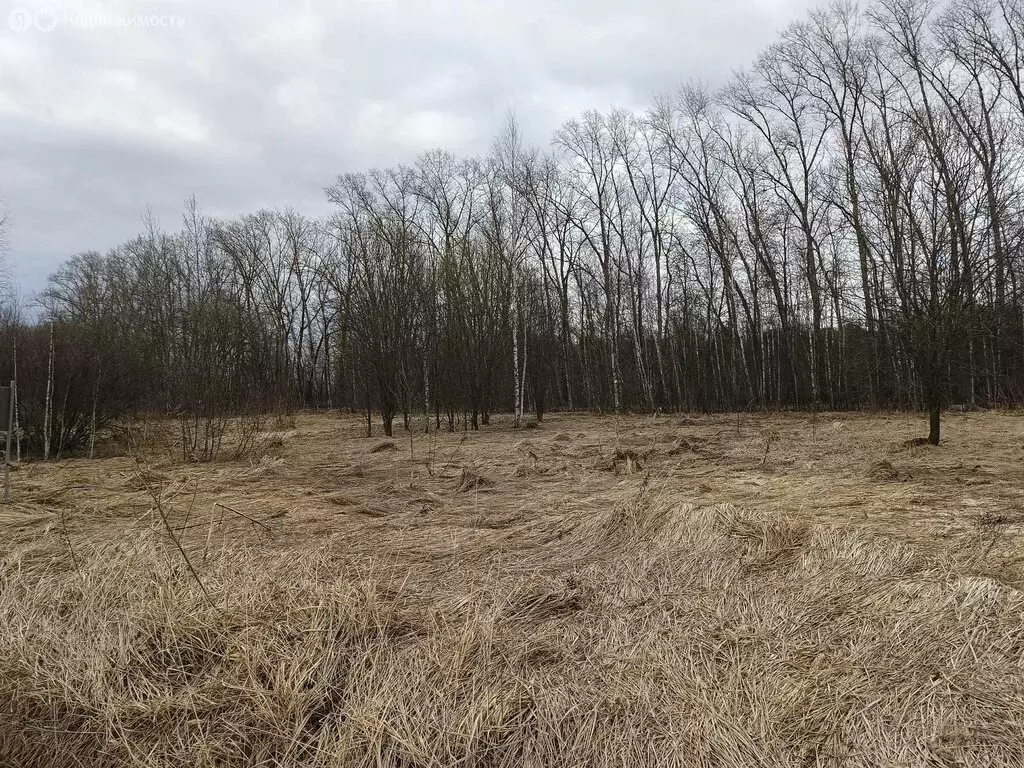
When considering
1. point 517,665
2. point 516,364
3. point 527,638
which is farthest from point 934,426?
point 516,364

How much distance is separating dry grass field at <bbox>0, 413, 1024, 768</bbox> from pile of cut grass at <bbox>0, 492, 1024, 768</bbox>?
11 mm

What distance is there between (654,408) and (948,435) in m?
12.0

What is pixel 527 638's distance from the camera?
289cm

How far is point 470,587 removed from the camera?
3.61m

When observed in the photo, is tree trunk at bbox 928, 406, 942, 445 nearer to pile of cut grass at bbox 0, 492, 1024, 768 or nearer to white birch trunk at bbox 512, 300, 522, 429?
pile of cut grass at bbox 0, 492, 1024, 768

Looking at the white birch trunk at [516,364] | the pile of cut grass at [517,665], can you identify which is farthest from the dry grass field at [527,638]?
→ the white birch trunk at [516,364]

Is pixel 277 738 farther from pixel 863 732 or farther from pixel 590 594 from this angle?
pixel 863 732

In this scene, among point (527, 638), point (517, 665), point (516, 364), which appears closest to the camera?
point (517, 665)

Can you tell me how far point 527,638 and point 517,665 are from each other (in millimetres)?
247

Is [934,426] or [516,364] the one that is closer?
[934,426]

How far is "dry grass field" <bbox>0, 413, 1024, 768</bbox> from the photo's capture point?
2191mm

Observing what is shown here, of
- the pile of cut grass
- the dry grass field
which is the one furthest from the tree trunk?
the pile of cut grass

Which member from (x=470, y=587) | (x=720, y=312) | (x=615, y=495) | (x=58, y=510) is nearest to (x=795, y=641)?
(x=470, y=587)

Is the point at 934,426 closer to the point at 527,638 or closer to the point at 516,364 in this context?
the point at 527,638
